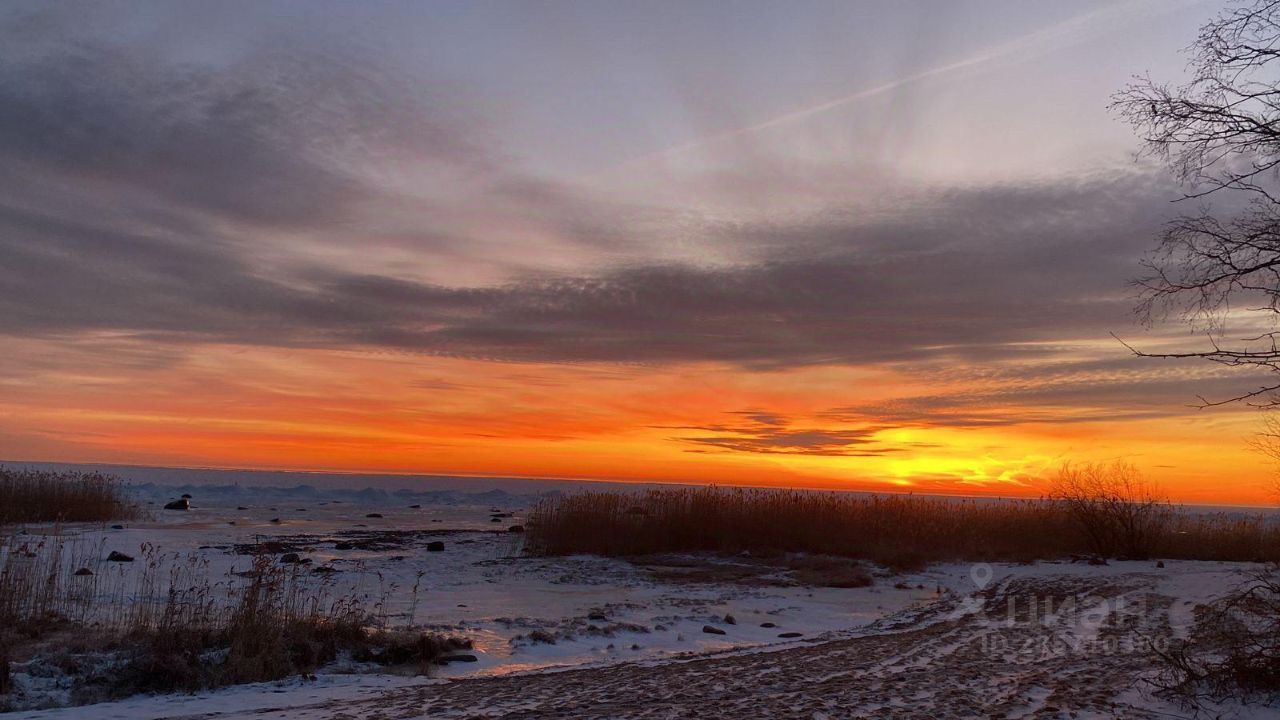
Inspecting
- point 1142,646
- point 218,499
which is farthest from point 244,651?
point 218,499

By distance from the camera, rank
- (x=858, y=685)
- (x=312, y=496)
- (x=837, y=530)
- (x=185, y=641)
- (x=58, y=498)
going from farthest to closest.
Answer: (x=312, y=496) → (x=58, y=498) → (x=837, y=530) → (x=185, y=641) → (x=858, y=685)

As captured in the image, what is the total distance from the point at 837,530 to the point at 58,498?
103ft

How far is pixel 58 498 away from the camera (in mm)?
35219

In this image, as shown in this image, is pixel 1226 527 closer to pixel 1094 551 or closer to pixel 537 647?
pixel 1094 551

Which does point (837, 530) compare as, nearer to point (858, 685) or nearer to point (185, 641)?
point (858, 685)

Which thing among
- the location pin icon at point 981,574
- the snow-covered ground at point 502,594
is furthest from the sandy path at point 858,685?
the location pin icon at point 981,574

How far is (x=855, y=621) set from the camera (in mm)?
17234

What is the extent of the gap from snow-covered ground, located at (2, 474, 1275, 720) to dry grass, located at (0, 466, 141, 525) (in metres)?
2.14

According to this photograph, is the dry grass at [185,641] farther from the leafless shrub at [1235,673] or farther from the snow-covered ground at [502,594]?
the leafless shrub at [1235,673]

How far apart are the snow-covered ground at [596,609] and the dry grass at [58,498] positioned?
7.03ft

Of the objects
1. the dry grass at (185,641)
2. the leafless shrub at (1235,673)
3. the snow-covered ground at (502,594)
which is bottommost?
the snow-covered ground at (502,594)

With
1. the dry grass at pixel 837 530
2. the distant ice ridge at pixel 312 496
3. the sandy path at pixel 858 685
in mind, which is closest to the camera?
the sandy path at pixel 858 685

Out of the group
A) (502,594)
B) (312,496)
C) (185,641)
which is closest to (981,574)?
(502,594)

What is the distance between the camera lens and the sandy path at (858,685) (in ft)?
26.5
